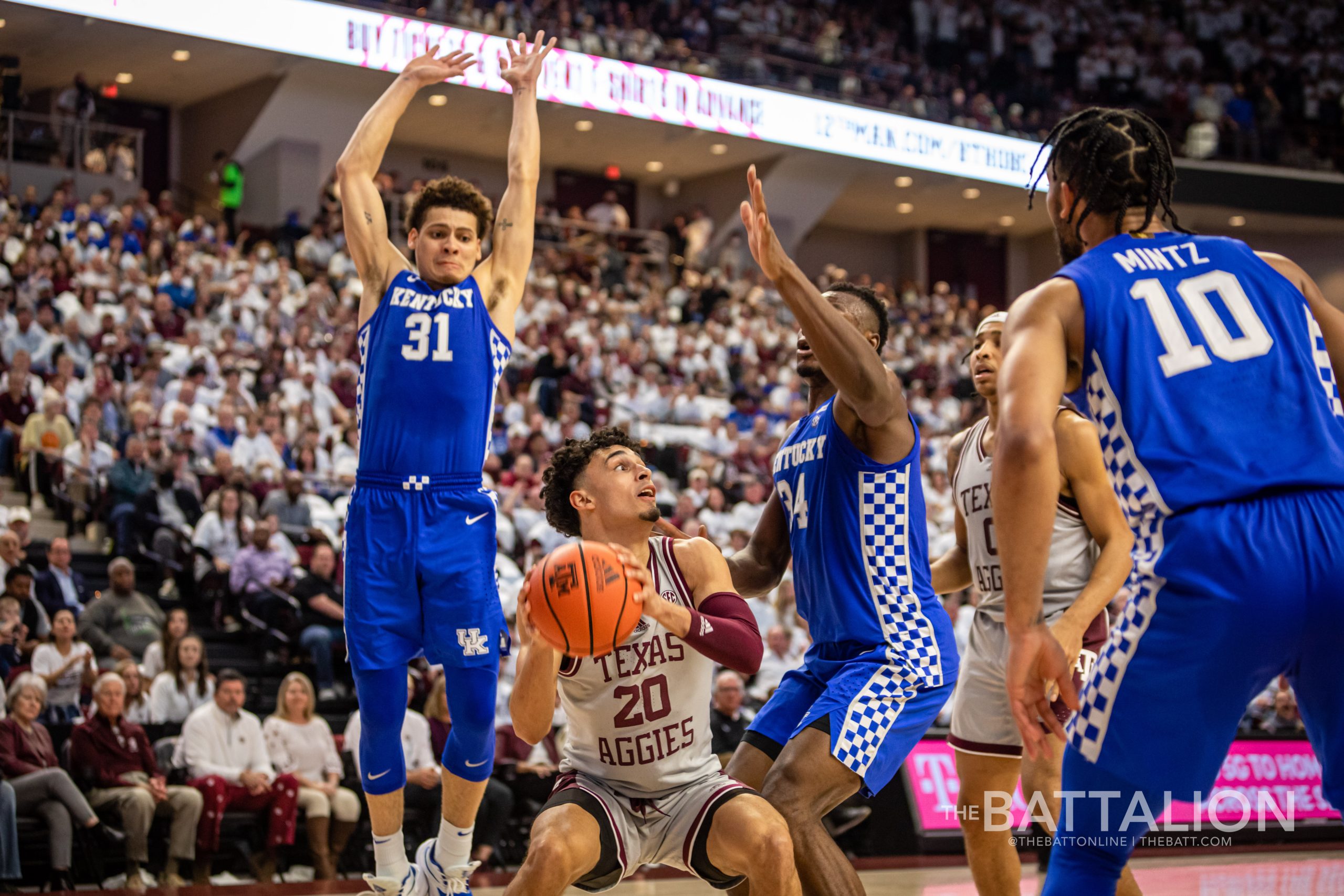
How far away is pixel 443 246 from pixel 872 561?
2.06m

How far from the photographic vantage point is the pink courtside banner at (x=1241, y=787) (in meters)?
9.79

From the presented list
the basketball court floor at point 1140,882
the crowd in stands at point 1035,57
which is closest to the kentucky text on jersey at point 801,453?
the basketball court floor at point 1140,882

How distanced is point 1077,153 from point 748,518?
11.5m

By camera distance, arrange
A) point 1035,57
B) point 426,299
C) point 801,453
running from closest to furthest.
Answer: point 801,453, point 426,299, point 1035,57

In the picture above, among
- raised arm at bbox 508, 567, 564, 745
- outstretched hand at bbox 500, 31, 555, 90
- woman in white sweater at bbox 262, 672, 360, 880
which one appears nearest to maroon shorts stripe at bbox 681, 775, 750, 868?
raised arm at bbox 508, 567, 564, 745

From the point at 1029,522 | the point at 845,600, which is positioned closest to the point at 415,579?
the point at 845,600

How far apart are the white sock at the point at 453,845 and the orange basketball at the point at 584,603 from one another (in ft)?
5.05

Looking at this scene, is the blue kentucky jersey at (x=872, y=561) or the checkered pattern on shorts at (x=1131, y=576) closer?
the checkered pattern on shorts at (x=1131, y=576)

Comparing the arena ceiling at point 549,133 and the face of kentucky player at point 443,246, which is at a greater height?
the arena ceiling at point 549,133

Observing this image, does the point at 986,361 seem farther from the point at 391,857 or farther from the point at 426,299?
the point at 391,857

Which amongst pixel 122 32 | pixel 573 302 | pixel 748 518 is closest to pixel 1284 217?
pixel 573 302

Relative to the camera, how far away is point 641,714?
3.94 metres

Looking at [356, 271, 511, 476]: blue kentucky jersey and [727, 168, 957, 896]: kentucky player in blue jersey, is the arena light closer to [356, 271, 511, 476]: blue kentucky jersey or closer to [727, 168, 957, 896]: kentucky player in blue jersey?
[356, 271, 511, 476]: blue kentucky jersey

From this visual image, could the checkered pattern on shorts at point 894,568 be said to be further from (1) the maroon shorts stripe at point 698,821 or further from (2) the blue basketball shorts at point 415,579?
(2) the blue basketball shorts at point 415,579
